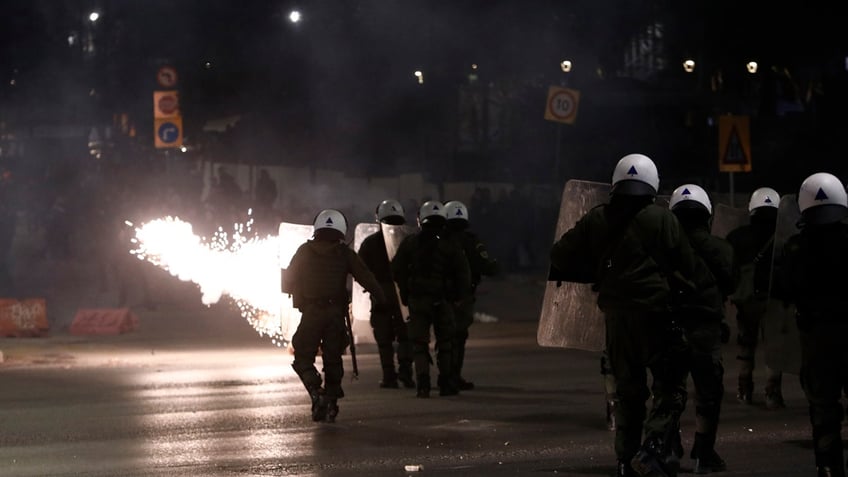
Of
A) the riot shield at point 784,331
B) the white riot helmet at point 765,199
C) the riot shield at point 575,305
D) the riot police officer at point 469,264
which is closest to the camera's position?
the riot shield at point 784,331

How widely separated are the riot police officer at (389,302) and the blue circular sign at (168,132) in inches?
676

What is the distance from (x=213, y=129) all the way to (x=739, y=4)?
15545mm

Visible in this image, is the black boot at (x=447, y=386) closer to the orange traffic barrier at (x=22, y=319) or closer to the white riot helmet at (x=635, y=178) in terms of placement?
the white riot helmet at (x=635, y=178)

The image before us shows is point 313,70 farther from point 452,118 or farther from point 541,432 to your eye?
point 541,432

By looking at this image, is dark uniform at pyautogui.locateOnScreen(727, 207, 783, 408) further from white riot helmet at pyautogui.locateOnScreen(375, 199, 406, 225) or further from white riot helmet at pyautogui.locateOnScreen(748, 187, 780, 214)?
white riot helmet at pyautogui.locateOnScreen(375, 199, 406, 225)

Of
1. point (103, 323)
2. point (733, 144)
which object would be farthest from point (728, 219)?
point (103, 323)

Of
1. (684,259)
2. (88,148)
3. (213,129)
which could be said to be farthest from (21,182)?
(684,259)

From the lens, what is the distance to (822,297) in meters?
7.07

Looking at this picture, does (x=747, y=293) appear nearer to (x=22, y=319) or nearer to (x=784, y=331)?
(x=784, y=331)

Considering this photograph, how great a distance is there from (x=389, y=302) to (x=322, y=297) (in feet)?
8.52

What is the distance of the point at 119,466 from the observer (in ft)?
29.3

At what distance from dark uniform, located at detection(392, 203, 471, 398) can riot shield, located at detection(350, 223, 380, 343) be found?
1.51 meters

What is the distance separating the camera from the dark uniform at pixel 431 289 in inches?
496

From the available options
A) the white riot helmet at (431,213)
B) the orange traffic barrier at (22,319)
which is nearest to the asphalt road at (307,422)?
the white riot helmet at (431,213)
